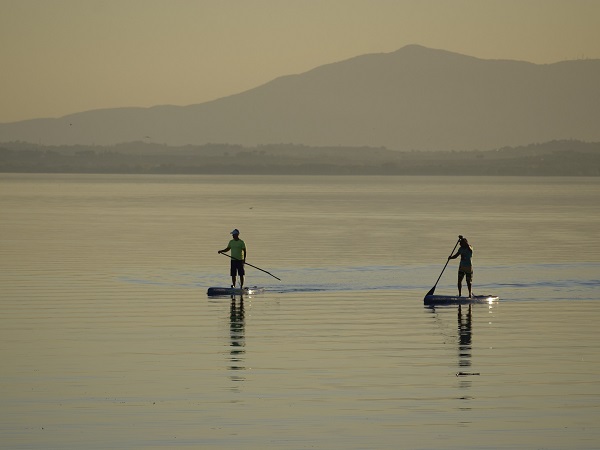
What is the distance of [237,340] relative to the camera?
87.1 feet

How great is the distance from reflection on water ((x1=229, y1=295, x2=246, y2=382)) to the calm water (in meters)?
0.07

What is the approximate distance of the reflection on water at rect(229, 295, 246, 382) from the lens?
74.1ft

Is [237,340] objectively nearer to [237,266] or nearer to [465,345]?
[465,345]

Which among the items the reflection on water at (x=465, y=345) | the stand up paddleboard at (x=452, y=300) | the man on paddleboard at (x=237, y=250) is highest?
the man on paddleboard at (x=237, y=250)

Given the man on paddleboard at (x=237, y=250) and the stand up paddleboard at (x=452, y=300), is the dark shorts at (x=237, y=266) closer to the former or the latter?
the man on paddleboard at (x=237, y=250)

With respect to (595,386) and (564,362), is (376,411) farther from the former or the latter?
(564,362)

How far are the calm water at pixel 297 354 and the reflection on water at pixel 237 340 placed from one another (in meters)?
0.07

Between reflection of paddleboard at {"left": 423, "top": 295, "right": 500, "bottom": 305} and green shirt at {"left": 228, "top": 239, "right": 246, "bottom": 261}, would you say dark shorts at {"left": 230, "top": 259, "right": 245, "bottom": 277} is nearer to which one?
green shirt at {"left": 228, "top": 239, "right": 246, "bottom": 261}

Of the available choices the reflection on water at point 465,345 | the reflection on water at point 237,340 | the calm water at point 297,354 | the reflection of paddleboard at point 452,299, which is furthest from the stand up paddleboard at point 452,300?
the reflection on water at point 237,340

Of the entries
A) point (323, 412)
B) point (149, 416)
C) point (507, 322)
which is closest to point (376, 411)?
point (323, 412)

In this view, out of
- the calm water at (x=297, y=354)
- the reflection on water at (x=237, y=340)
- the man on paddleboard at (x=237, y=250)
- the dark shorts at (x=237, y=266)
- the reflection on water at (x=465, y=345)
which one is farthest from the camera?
the dark shorts at (x=237, y=266)

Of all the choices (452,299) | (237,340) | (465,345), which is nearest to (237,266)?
(452,299)

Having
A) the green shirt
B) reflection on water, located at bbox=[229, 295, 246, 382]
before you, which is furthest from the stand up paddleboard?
the green shirt

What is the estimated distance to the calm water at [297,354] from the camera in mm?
18203
